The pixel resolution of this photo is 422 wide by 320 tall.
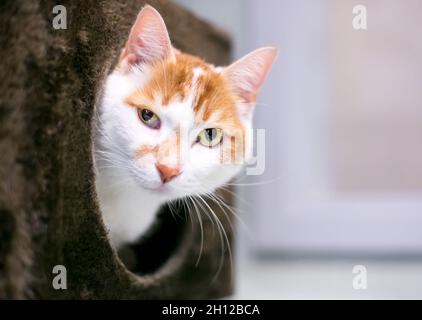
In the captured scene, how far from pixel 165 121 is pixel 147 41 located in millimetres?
140

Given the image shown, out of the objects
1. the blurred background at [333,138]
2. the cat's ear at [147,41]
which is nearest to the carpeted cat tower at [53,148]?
the cat's ear at [147,41]

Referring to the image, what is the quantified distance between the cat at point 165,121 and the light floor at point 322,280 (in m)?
0.40

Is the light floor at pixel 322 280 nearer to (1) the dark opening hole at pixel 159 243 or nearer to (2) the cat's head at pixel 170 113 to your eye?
(1) the dark opening hole at pixel 159 243

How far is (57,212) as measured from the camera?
634 mm

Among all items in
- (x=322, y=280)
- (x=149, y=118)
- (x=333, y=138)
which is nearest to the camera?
(x=149, y=118)

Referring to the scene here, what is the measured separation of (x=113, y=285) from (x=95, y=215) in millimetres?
141

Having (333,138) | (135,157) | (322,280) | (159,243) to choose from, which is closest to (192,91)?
(135,157)

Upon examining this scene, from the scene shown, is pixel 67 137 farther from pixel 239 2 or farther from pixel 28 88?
pixel 239 2

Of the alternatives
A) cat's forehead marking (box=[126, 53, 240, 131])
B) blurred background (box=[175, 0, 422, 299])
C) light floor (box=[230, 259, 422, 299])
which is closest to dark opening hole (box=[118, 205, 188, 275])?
light floor (box=[230, 259, 422, 299])

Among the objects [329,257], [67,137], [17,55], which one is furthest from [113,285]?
[329,257]

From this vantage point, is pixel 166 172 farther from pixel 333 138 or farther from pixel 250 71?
pixel 333 138

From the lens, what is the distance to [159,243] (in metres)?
1.09

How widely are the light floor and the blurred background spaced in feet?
0.06

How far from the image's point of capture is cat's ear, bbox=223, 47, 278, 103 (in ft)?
2.47
